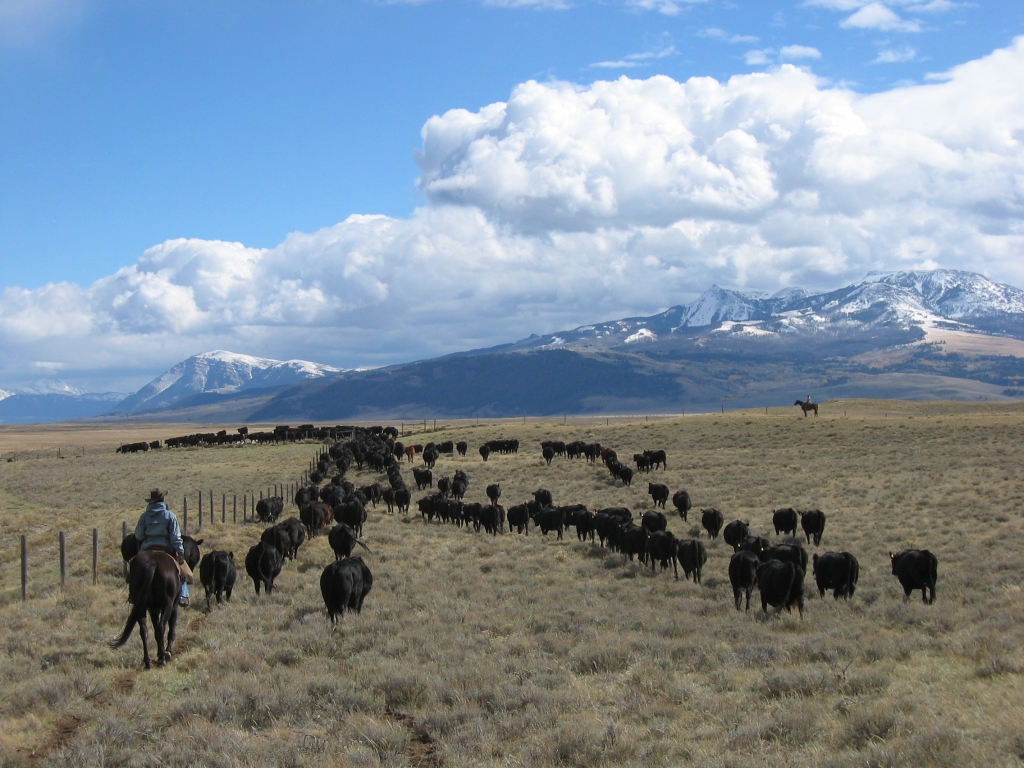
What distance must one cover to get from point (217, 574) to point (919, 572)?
41.4 ft

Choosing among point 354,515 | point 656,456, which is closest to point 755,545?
point 354,515

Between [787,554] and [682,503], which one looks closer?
[787,554]

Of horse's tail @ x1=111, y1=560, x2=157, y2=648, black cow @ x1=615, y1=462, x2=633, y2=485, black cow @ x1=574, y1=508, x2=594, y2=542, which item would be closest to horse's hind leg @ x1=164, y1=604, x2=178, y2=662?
horse's tail @ x1=111, y1=560, x2=157, y2=648

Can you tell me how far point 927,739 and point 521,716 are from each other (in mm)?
3750

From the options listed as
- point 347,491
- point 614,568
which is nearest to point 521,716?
point 614,568

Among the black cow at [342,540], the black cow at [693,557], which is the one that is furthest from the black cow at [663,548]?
the black cow at [342,540]

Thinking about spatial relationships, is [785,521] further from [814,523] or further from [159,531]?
[159,531]

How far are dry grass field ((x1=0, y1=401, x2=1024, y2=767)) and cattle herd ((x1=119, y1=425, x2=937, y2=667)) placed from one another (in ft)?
1.64

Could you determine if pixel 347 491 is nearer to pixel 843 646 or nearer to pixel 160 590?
pixel 160 590

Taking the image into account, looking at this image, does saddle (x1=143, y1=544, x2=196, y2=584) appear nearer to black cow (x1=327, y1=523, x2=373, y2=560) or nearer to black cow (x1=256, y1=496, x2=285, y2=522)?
black cow (x1=327, y1=523, x2=373, y2=560)

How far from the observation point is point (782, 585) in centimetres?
1402

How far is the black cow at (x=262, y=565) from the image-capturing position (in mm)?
15102

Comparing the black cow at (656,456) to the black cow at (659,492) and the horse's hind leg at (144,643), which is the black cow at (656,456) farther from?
the horse's hind leg at (144,643)

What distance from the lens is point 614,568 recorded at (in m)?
19.6
